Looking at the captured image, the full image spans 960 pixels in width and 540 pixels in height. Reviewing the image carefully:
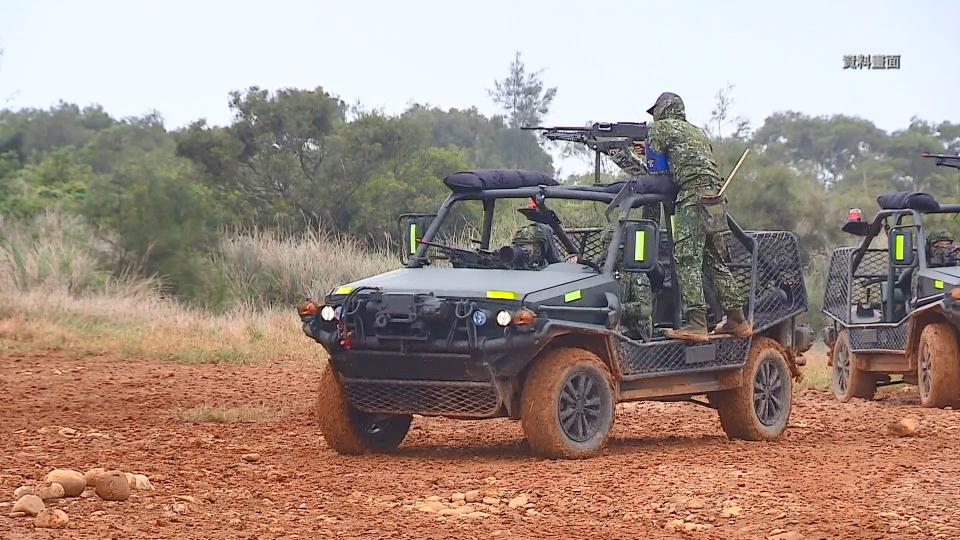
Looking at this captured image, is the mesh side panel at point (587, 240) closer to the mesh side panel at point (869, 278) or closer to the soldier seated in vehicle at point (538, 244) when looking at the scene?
the soldier seated in vehicle at point (538, 244)

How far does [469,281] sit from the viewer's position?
10234 mm

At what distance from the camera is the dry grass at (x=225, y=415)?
1284 cm

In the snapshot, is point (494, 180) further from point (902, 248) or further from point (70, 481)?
point (902, 248)

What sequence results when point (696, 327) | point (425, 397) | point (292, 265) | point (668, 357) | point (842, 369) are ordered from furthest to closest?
point (292, 265) < point (842, 369) < point (696, 327) < point (668, 357) < point (425, 397)

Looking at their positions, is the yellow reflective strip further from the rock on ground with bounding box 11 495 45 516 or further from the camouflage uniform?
the rock on ground with bounding box 11 495 45 516

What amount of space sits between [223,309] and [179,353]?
5902mm

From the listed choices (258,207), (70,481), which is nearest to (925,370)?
(70,481)

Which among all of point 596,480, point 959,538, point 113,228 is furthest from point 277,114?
point 959,538

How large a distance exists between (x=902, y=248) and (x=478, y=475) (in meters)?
7.58

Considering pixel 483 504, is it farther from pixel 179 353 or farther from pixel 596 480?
pixel 179 353

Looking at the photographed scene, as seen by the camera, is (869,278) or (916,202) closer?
(916,202)

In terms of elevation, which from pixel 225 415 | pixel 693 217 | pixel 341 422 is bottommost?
pixel 225 415

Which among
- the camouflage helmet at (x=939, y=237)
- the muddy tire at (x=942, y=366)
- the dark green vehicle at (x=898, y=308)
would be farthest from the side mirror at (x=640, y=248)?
the camouflage helmet at (x=939, y=237)

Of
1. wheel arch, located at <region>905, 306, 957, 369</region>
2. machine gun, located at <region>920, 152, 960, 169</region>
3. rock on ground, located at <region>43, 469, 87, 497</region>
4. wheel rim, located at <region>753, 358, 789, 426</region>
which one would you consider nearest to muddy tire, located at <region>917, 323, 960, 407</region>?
wheel arch, located at <region>905, 306, 957, 369</region>
